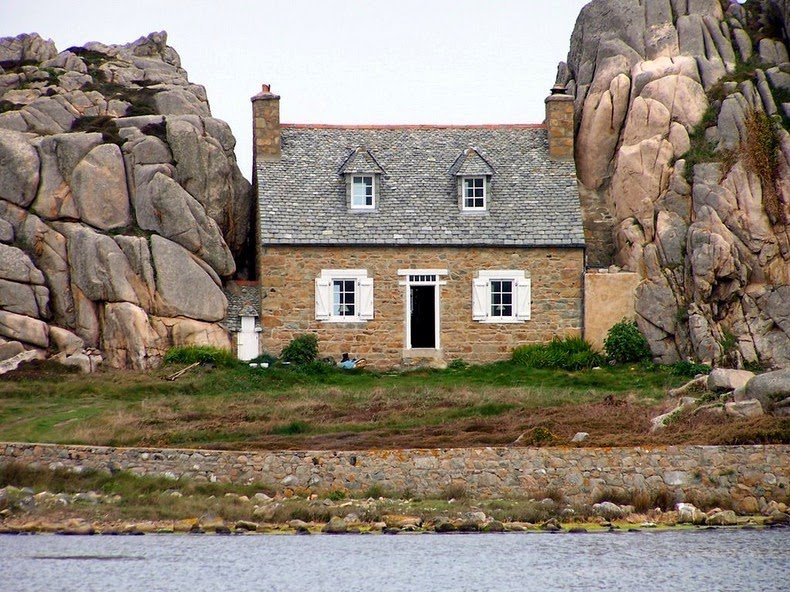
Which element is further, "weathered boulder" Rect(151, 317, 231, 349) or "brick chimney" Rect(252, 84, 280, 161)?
"brick chimney" Rect(252, 84, 280, 161)

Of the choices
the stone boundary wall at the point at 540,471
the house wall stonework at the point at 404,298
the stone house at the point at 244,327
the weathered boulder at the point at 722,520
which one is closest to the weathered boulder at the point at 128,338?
the stone house at the point at 244,327

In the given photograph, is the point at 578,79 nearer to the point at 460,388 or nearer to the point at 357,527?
the point at 460,388

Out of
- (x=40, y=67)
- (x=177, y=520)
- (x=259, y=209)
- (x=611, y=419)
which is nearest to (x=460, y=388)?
(x=611, y=419)

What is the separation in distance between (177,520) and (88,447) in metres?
3.70

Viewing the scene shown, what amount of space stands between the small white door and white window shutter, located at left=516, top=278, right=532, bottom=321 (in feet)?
25.0

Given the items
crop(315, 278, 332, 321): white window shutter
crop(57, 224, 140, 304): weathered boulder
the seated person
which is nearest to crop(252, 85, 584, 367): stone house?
crop(315, 278, 332, 321): white window shutter

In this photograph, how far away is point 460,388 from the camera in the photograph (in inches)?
1626

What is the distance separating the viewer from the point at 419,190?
47.6 meters

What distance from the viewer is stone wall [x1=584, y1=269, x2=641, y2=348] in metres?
45.6

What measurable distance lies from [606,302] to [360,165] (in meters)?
8.36

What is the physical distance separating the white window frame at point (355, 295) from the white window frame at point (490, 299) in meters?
3.05

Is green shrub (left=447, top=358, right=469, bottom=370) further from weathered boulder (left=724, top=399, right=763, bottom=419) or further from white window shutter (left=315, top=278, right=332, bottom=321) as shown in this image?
weathered boulder (left=724, top=399, right=763, bottom=419)

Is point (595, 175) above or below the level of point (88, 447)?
above

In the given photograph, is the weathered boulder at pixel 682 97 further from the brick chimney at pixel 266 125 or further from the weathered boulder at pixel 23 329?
the weathered boulder at pixel 23 329
